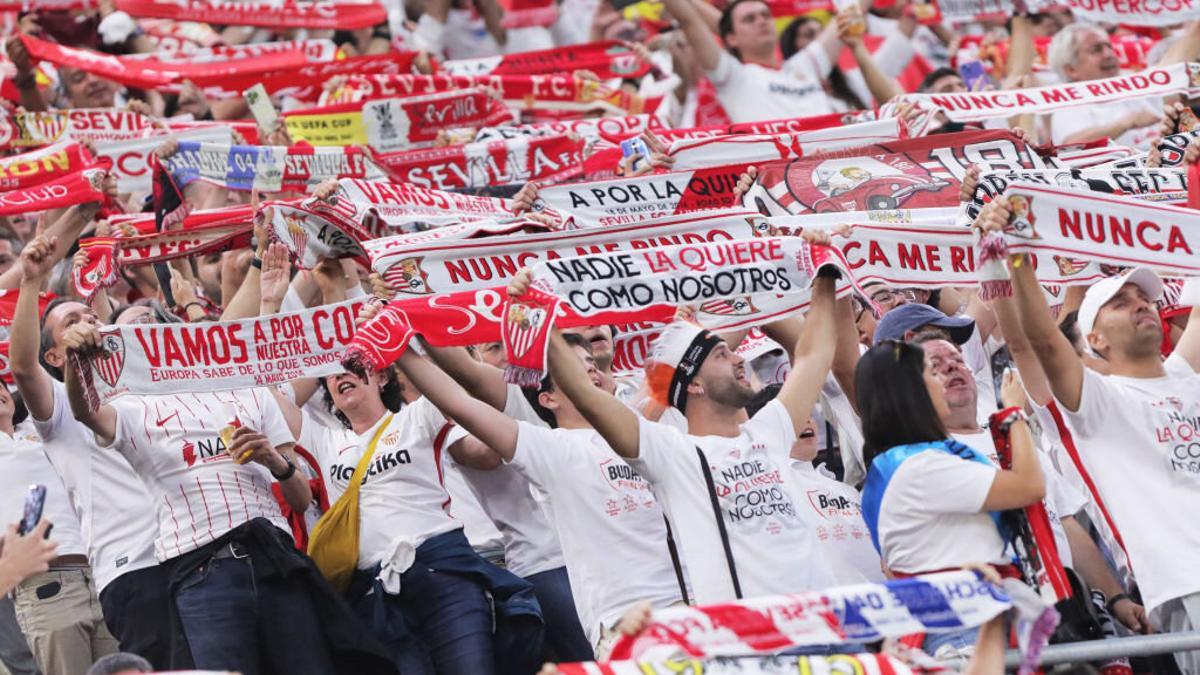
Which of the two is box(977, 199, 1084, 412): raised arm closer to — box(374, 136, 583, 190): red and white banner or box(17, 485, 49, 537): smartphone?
box(17, 485, 49, 537): smartphone

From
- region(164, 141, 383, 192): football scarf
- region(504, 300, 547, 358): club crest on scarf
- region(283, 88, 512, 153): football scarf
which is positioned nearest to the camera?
region(504, 300, 547, 358): club crest on scarf

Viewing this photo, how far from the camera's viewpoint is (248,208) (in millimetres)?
9742

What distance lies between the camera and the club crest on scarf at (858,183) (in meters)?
8.66

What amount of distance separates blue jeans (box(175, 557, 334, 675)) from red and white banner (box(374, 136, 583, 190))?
13.0 feet

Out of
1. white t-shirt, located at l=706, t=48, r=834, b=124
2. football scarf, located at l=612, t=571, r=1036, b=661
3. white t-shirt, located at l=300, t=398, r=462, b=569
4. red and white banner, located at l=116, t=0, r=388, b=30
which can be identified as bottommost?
football scarf, located at l=612, t=571, r=1036, b=661

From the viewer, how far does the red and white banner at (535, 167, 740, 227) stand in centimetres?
905

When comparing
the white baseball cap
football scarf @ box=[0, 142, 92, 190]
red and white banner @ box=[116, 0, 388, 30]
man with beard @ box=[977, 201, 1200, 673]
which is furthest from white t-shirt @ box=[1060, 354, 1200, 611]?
red and white banner @ box=[116, 0, 388, 30]

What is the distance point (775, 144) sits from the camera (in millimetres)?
9703

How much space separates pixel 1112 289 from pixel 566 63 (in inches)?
274

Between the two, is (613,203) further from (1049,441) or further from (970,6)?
(970,6)

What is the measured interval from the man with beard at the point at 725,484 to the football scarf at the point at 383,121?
509cm

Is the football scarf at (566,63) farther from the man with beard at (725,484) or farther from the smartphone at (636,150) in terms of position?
the man with beard at (725,484)

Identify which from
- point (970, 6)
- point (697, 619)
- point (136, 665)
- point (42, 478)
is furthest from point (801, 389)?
point (970, 6)

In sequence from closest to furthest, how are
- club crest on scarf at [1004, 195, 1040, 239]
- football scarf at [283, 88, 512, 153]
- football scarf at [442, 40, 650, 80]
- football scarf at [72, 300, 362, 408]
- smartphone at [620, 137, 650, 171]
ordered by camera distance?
club crest on scarf at [1004, 195, 1040, 239] → football scarf at [72, 300, 362, 408] → smartphone at [620, 137, 650, 171] → football scarf at [283, 88, 512, 153] → football scarf at [442, 40, 650, 80]
